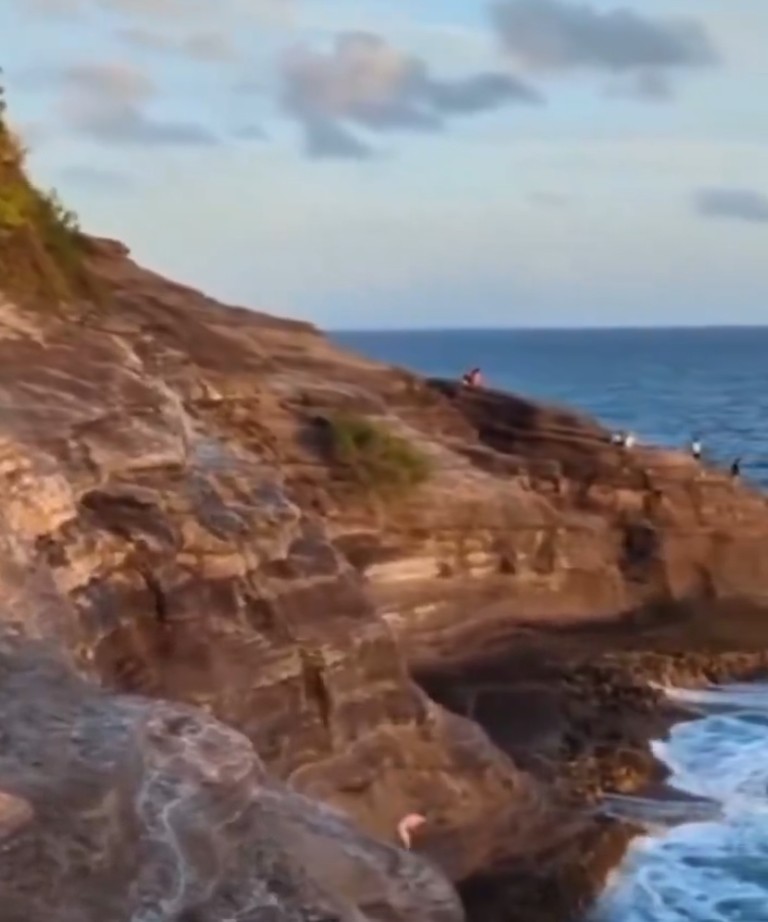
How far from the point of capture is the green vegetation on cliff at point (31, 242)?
29.7 meters

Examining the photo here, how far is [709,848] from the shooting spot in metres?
25.0

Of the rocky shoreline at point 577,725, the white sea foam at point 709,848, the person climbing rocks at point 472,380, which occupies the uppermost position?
the person climbing rocks at point 472,380

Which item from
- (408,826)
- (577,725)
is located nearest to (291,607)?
(408,826)

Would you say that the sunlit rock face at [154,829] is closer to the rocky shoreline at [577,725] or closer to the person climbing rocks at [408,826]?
the rocky shoreline at [577,725]

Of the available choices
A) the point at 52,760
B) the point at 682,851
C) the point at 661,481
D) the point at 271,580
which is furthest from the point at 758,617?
the point at 52,760

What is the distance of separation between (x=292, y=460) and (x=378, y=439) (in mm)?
2527

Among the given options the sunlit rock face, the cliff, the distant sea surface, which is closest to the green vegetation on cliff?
the cliff

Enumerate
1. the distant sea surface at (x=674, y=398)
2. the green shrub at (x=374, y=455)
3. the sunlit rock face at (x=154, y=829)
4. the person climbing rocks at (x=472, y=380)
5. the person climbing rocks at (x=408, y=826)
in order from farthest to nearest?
the distant sea surface at (x=674, y=398) < the person climbing rocks at (x=472, y=380) < the green shrub at (x=374, y=455) < the person climbing rocks at (x=408, y=826) < the sunlit rock face at (x=154, y=829)

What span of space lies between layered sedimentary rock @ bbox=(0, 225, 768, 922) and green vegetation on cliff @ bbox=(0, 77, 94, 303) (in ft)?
3.26

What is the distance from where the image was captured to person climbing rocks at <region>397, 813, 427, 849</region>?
22766 mm

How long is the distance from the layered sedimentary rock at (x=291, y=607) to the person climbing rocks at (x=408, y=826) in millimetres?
197

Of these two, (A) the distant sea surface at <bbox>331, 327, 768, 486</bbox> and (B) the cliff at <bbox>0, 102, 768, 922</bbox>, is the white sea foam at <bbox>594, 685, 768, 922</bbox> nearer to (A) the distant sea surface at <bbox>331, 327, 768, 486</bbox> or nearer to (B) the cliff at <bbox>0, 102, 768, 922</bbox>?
(B) the cliff at <bbox>0, 102, 768, 922</bbox>

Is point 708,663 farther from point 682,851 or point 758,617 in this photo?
point 682,851

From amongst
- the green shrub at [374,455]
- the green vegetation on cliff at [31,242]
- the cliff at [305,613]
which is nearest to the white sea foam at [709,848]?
the cliff at [305,613]
